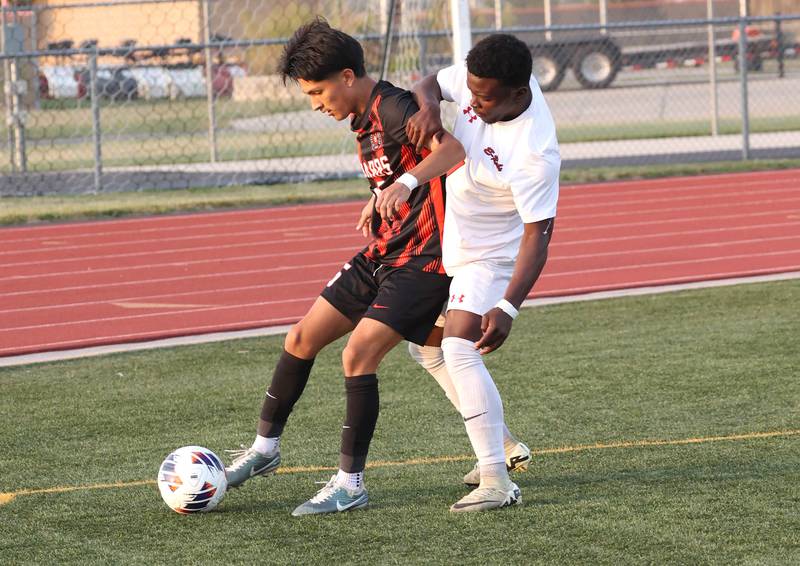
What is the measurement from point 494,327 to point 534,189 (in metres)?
0.46

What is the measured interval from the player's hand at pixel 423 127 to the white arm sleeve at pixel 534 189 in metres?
0.33

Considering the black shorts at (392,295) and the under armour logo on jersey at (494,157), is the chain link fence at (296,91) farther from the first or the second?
the under armour logo on jersey at (494,157)

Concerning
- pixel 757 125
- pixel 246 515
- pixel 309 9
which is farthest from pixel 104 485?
pixel 309 9

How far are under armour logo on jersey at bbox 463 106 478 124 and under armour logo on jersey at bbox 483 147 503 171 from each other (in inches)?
5.7

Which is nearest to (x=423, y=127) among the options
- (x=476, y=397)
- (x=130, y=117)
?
(x=476, y=397)

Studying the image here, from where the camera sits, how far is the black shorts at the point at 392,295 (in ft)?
15.2

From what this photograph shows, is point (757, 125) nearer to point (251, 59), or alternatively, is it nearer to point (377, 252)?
point (251, 59)

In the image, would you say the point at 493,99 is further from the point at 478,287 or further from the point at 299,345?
the point at 299,345

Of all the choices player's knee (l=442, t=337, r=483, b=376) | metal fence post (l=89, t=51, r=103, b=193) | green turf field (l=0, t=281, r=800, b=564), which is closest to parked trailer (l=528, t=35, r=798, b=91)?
metal fence post (l=89, t=51, r=103, b=193)

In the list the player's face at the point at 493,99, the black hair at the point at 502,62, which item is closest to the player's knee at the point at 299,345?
the player's face at the point at 493,99

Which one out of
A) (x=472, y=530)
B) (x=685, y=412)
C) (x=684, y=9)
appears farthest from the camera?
(x=684, y=9)

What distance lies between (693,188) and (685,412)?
9.03 metres

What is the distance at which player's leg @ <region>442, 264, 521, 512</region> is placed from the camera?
454cm

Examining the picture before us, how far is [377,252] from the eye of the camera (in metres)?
4.79
